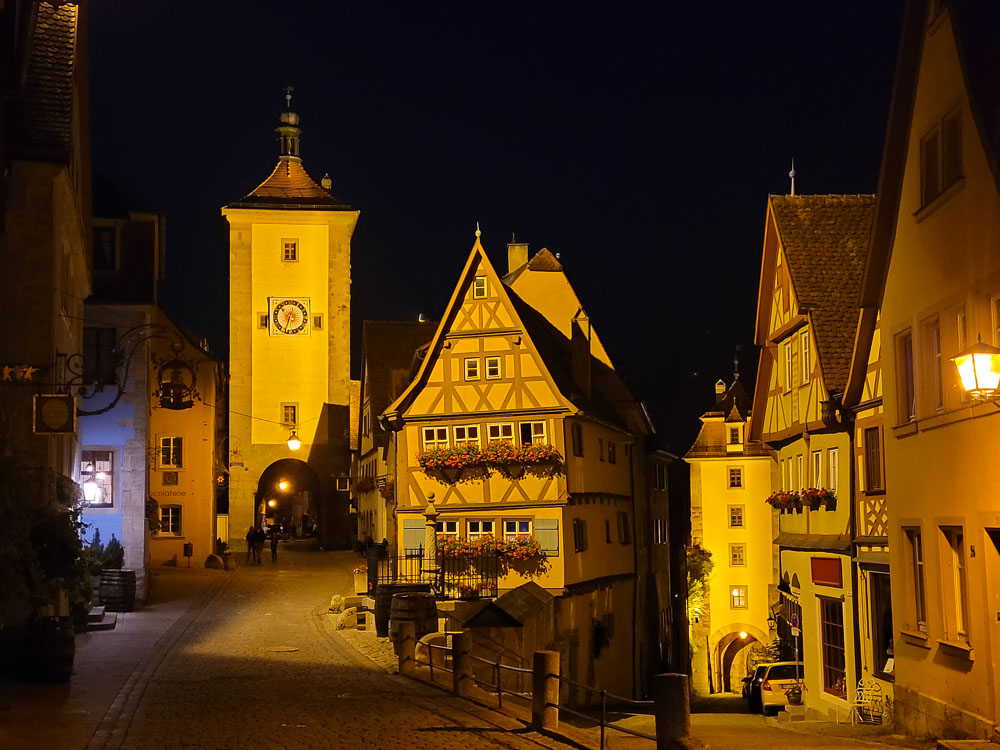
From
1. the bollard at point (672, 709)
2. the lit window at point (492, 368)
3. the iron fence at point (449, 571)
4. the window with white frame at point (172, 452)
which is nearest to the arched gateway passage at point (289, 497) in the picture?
the window with white frame at point (172, 452)

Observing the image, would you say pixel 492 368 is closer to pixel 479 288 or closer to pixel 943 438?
pixel 479 288

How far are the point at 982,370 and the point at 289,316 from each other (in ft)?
158

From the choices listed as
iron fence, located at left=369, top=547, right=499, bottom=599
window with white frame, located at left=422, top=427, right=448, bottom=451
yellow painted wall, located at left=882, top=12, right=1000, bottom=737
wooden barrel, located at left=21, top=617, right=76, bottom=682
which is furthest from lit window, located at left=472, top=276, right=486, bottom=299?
wooden barrel, located at left=21, top=617, right=76, bottom=682

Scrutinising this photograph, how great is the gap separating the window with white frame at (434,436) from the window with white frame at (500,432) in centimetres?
125

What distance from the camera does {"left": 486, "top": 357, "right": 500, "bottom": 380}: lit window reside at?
35.8 metres

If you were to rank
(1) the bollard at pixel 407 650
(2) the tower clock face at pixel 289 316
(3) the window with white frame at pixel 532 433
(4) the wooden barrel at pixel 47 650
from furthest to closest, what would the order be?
(2) the tower clock face at pixel 289 316 → (3) the window with white frame at pixel 532 433 → (1) the bollard at pixel 407 650 → (4) the wooden barrel at pixel 47 650

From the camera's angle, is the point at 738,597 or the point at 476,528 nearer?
the point at 476,528

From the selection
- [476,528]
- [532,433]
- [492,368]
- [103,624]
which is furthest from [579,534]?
A: [103,624]

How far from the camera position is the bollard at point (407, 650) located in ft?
70.0

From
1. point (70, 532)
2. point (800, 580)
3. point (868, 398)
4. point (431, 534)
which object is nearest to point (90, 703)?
point (70, 532)

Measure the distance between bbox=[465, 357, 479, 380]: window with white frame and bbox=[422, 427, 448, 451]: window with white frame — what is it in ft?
5.27

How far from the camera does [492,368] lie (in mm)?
35812

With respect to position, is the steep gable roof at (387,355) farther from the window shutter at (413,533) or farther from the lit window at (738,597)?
the lit window at (738,597)

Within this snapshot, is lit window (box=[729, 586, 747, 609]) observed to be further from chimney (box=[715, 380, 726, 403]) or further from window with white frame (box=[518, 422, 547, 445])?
window with white frame (box=[518, 422, 547, 445])
